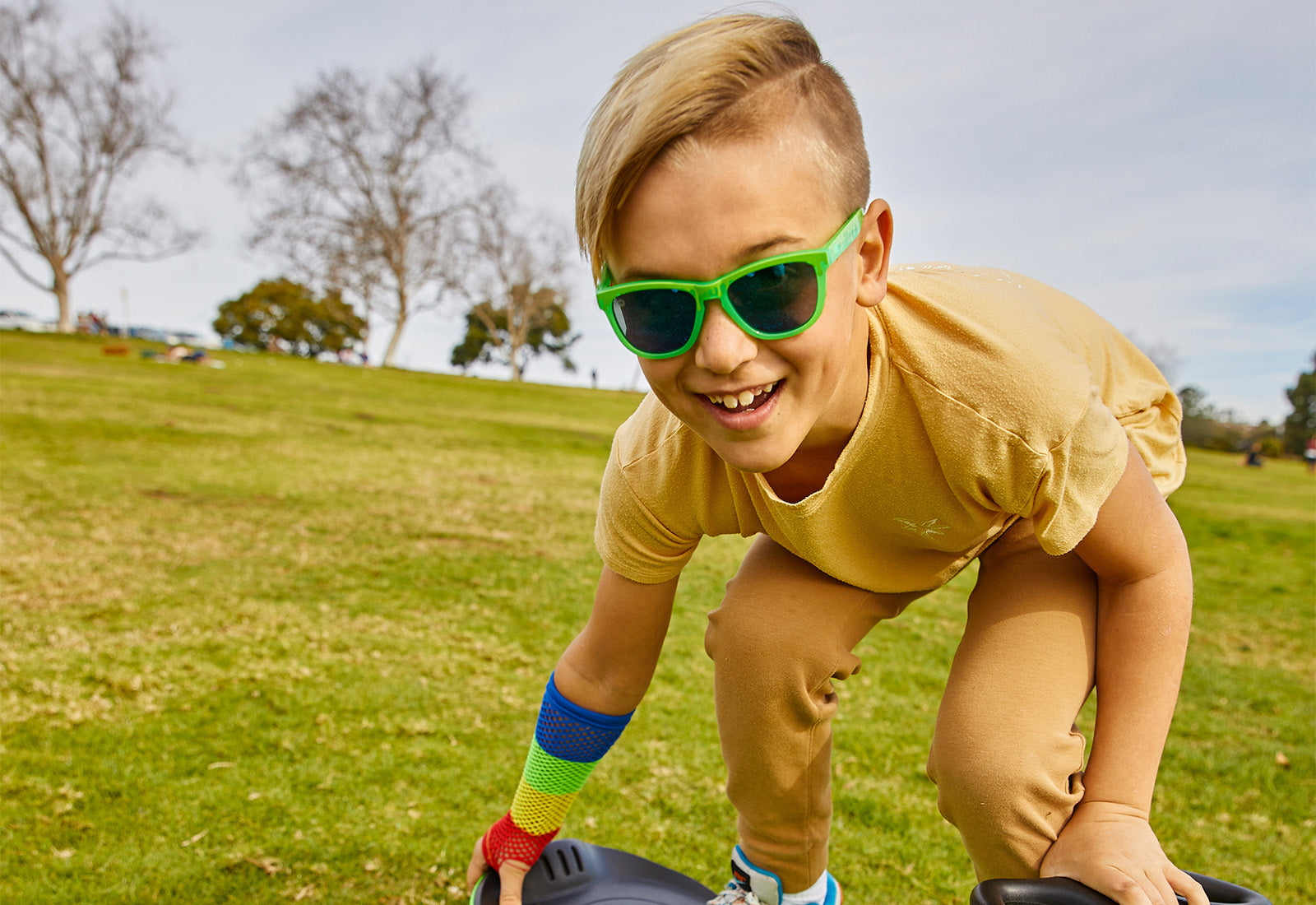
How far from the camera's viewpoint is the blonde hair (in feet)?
4.47

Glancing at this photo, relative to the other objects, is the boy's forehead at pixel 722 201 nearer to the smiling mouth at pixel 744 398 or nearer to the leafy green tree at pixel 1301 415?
the smiling mouth at pixel 744 398

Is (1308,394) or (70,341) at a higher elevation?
(1308,394)

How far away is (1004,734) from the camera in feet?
5.12

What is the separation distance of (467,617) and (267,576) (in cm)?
119

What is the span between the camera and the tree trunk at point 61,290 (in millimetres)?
25781

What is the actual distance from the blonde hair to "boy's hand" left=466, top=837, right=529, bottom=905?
1324 millimetres

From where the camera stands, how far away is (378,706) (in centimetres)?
328

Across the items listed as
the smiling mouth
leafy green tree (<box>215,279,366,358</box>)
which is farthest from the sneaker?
leafy green tree (<box>215,279,366,358</box>)

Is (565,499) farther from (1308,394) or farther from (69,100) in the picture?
(1308,394)

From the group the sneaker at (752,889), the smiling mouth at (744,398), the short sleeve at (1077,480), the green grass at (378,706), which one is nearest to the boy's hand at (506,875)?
the green grass at (378,706)

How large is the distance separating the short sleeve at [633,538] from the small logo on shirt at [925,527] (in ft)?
1.33

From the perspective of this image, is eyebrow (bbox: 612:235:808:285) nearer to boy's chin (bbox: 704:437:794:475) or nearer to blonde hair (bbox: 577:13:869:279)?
blonde hair (bbox: 577:13:869:279)

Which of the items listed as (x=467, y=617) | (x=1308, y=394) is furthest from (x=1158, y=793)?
(x=1308, y=394)

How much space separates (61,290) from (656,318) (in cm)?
2995
